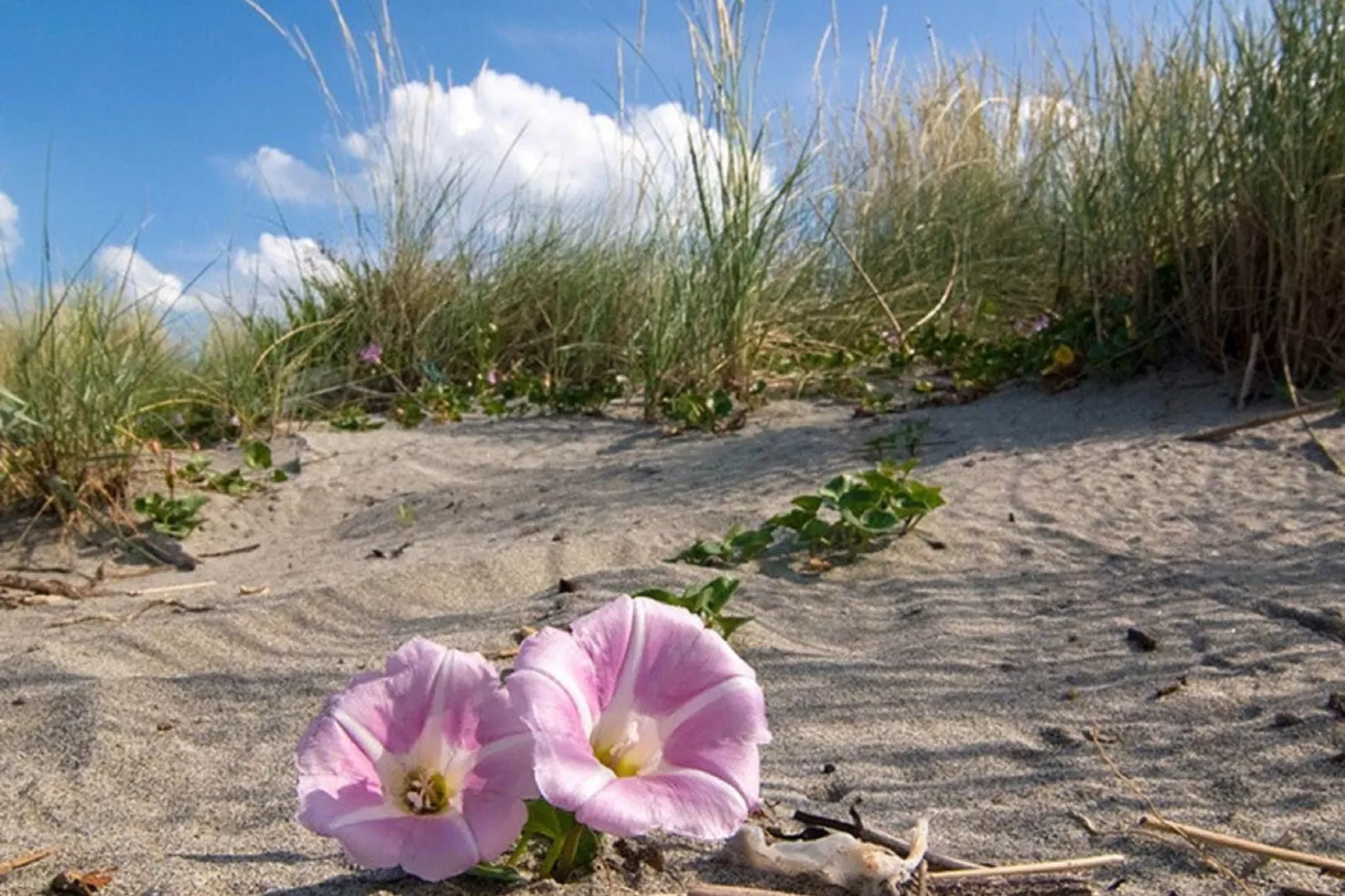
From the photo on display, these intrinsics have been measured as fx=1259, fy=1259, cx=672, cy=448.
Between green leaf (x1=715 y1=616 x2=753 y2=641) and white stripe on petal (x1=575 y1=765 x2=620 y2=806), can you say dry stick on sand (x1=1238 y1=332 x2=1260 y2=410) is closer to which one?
green leaf (x1=715 y1=616 x2=753 y2=641)

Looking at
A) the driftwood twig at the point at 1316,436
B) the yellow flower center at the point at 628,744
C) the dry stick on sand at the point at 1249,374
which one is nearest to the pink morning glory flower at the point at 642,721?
the yellow flower center at the point at 628,744

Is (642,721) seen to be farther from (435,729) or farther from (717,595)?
(717,595)

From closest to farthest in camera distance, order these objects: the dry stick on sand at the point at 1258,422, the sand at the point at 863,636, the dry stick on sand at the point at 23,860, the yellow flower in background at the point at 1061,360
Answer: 1. the dry stick on sand at the point at 23,860
2. the sand at the point at 863,636
3. the dry stick on sand at the point at 1258,422
4. the yellow flower in background at the point at 1061,360

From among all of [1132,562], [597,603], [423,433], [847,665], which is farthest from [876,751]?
[423,433]

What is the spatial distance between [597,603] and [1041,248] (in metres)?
4.91

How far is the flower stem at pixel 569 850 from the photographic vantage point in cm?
122

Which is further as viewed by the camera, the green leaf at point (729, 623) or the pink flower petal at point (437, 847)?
the green leaf at point (729, 623)

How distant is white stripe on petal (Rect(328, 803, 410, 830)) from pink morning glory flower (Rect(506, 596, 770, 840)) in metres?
0.17

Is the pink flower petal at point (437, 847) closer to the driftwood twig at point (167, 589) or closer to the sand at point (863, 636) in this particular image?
the sand at point (863, 636)

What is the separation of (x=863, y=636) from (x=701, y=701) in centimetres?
136

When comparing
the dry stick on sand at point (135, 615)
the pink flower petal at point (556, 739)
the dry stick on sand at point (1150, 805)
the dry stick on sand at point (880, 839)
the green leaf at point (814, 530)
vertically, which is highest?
the pink flower petal at point (556, 739)

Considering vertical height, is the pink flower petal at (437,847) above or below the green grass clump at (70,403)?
below

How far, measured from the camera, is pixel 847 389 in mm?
5477

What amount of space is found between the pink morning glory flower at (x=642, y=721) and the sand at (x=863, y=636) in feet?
0.66
